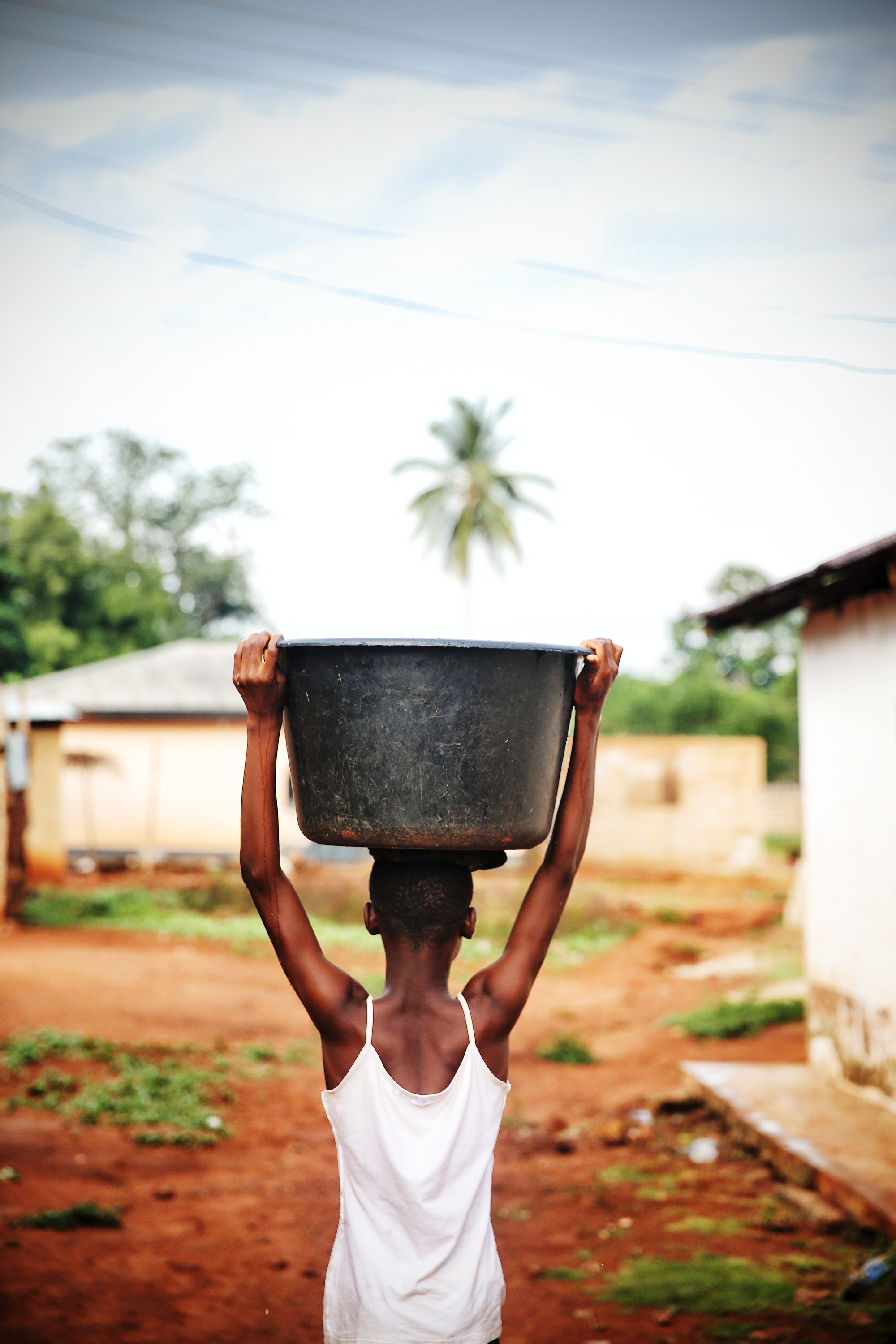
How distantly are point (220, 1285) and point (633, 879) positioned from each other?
581 inches

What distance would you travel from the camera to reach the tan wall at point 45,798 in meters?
14.9

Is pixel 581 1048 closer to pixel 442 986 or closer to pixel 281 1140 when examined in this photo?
pixel 281 1140

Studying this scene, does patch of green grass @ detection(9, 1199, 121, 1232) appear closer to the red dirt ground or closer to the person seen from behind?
the red dirt ground

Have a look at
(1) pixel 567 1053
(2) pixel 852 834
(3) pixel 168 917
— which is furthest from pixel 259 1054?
(3) pixel 168 917

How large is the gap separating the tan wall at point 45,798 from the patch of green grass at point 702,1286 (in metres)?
12.2

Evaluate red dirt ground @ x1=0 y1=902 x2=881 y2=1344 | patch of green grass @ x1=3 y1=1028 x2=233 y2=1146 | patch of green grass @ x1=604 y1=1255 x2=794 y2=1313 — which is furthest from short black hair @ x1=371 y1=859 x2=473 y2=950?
patch of green grass @ x1=3 y1=1028 x2=233 y2=1146

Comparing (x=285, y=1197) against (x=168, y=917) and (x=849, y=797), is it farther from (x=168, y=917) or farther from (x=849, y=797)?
(x=168, y=917)

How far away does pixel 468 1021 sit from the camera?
1.96 metres

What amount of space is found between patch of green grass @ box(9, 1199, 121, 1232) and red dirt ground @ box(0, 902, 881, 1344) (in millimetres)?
54

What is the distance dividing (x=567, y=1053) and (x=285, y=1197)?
3.30 metres

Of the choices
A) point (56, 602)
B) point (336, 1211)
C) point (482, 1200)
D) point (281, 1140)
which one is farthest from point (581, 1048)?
point (56, 602)

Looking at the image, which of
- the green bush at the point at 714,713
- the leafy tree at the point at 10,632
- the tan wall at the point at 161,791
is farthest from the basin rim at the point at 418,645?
the green bush at the point at 714,713

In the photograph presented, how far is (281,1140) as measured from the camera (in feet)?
19.5

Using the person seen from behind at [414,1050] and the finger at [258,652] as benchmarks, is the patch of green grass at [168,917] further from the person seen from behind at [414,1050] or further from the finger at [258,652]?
the finger at [258,652]
